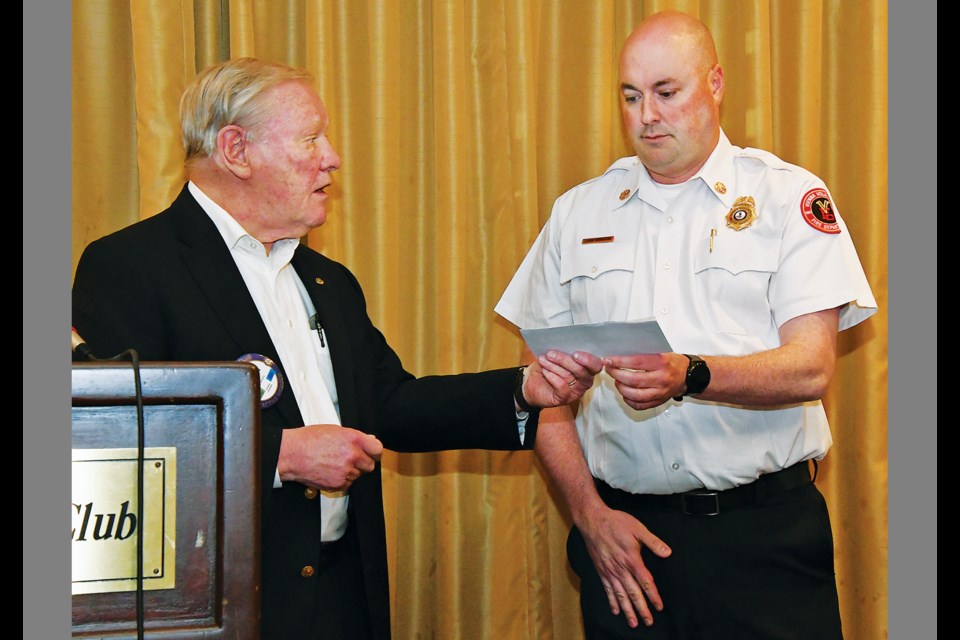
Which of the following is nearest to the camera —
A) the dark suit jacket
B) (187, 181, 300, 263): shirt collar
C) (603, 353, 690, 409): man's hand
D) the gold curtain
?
the dark suit jacket

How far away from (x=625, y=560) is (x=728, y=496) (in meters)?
0.28

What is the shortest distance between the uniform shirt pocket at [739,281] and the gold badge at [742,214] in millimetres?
23

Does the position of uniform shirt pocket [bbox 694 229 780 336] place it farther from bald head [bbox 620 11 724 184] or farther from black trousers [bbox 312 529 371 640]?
black trousers [bbox 312 529 371 640]

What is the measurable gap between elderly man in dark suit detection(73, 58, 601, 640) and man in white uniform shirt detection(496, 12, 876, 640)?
0.31 m

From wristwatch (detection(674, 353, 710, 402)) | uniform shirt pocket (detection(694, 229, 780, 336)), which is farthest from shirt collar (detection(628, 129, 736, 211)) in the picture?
wristwatch (detection(674, 353, 710, 402))

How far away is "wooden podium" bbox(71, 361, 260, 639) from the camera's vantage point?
1.03m

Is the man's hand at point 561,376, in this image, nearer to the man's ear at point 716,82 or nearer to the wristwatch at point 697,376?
the wristwatch at point 697,376

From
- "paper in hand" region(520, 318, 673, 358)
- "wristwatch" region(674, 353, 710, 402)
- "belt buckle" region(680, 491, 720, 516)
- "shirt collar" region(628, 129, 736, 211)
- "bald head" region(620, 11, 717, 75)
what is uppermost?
"bald head" region(620, 11, 717, 75)

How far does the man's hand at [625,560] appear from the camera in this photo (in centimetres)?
225

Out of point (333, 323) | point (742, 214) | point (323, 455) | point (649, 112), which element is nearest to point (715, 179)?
point (742, 214)

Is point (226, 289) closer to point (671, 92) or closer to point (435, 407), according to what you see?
point (435, 407)

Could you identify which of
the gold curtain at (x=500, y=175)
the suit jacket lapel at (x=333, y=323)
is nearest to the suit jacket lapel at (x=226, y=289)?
the suit jacket lapel at (x=333, y=323)

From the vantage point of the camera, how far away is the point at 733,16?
3.09 metres

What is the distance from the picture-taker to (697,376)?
6.63 feet
